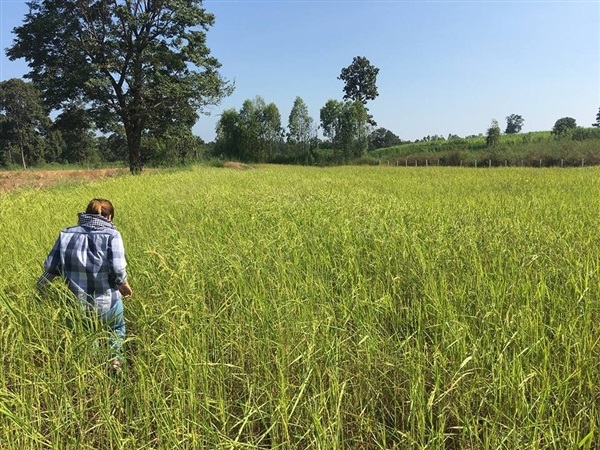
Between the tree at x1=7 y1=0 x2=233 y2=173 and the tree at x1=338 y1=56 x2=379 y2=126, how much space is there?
46.3 meters

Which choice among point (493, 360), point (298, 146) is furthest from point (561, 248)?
point (298, 146)

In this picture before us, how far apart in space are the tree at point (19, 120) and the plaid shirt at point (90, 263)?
6079 cm

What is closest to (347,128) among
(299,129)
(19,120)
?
(299,129)

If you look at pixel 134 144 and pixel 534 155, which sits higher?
pixel 134 144

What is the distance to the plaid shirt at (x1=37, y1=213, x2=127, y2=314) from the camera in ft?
8.80

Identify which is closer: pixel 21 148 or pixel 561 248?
pixel 561 248

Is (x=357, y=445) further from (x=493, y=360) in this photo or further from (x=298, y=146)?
(x=298, y=146)

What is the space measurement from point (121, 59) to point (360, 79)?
51.8 m

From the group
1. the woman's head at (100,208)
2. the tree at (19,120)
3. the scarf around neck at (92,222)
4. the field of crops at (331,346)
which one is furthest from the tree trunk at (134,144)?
the tree at (19,120)

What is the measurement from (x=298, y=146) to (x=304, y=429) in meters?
56.1

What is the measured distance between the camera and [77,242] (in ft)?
8.86

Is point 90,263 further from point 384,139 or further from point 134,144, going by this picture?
point 384,139

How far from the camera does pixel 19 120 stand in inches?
2064

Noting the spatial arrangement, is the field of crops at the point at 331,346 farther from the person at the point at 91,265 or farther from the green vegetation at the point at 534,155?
the green vegetation at the point at 534,155
